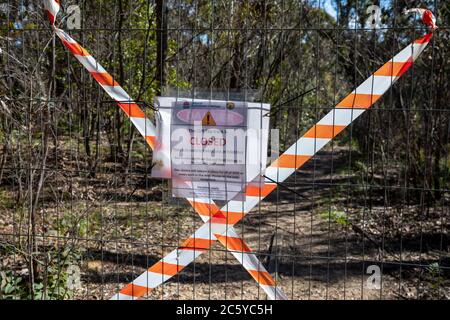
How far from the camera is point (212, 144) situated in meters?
3.04

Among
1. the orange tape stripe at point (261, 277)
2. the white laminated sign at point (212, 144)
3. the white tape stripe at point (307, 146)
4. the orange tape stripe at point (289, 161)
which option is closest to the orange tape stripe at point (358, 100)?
the white tape stripe at point (307, 146)

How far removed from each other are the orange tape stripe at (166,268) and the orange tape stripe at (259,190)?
0.81m

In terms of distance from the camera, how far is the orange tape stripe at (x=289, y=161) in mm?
3172

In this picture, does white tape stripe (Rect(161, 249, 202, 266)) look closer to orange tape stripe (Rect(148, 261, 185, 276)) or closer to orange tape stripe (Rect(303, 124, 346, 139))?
orange tape stripe (Rect(148, 261, 185, 276))

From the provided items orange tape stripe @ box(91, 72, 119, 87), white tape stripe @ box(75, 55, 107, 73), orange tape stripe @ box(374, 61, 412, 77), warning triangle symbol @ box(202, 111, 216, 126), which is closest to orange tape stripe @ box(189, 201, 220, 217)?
warning triangle symbol @ box(202, 111, 216, 126)

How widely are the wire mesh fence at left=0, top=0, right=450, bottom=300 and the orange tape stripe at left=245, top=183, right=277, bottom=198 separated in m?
0.12

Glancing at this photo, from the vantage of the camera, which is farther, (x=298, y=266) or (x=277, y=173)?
(x=298, y=266)

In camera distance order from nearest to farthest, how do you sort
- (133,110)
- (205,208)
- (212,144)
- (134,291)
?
1. (212,144)
2. (205,208)
3. (133,110)
4. (134,291)

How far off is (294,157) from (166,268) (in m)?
1.27

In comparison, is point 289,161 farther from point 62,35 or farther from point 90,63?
point 62,35

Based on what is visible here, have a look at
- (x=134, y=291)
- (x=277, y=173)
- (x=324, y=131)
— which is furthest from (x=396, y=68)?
(x=134, y=291)

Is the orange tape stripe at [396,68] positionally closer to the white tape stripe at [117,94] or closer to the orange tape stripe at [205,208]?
the orange tape stripe at [205,208]

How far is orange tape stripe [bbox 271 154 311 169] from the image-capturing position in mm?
3172
